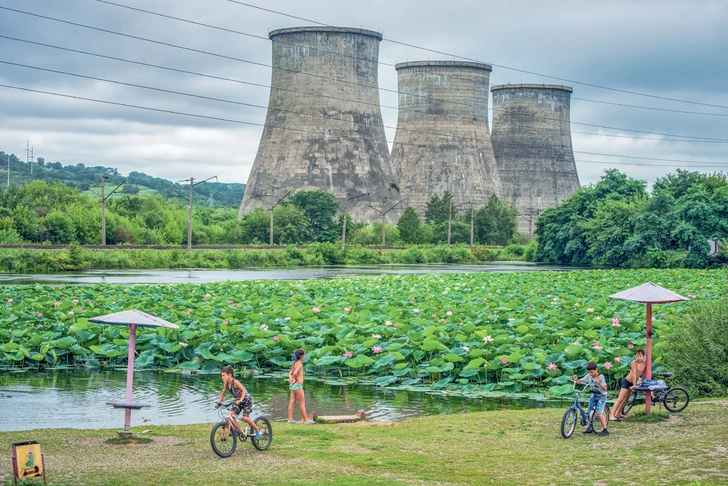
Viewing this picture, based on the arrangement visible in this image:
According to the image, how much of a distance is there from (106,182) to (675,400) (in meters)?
73.7

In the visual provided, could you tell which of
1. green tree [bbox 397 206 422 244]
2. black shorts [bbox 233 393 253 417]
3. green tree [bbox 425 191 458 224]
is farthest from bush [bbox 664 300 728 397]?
green tree [bbox 425 191 458 224]

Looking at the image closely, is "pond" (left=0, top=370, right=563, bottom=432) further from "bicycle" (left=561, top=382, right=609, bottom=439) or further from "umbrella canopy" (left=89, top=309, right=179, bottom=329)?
"bicycle" (left=561, top=382, right=609, bottom=439)

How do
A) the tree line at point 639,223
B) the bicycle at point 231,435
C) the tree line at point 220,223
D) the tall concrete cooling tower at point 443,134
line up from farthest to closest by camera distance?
the tall concrete cooling tower at point 443,134, the tree line at point 220,223, the tree line at point 639,223, the bicycle at point 231,435

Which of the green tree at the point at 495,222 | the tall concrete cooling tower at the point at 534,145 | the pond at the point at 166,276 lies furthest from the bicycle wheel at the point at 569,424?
the tall concrete cooling tower at the point at 534,145

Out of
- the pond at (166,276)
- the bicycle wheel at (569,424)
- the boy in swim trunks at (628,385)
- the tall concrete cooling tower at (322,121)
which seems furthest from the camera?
the tall concrete cooling tower at (322,121)

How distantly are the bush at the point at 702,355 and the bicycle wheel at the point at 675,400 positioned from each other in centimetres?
99

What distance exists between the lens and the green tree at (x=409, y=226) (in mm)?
46594

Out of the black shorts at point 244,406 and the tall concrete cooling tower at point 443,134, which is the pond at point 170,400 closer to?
the black shorts at point 244,406

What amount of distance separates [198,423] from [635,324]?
5.56 meters

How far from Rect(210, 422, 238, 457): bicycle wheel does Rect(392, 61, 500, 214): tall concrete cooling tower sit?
4217 cm

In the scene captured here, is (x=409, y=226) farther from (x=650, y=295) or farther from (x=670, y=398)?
(x=670, y=398)

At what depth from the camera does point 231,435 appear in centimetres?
586

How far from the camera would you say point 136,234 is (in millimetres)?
42000

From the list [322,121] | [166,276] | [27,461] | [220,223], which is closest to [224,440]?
[27,461]
